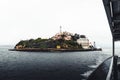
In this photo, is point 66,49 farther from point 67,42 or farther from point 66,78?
point 66,78

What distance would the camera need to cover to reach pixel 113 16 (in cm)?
1455

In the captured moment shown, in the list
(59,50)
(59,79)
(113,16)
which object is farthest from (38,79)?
(59,50)

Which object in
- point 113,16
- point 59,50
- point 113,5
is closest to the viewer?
point 113,5

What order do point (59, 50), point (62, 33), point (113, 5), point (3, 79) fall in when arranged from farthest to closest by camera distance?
point (62, 33)
point (59, 50)
point (3, 79)
point (113, 5)

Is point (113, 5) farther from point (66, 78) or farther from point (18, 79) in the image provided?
point (18, 79)

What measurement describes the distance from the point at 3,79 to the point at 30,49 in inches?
6376

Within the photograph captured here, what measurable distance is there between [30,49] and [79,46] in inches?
1951

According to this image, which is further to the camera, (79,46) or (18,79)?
(79,46)

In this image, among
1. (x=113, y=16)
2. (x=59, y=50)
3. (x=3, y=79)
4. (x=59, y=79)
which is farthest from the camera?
(x=59, y=50)

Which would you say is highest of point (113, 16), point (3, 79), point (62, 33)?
point (62, 33)

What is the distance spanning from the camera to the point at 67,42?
189125 millimetres

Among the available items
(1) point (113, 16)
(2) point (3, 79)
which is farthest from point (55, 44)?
(1) point (113, 16)

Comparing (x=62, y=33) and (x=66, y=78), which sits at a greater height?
(x=62, y=33)

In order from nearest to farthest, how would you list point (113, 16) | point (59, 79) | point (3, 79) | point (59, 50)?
1. point (113, 16)
2. point (59, 79)
3. point (3, 79)
4. point (59, 50)
